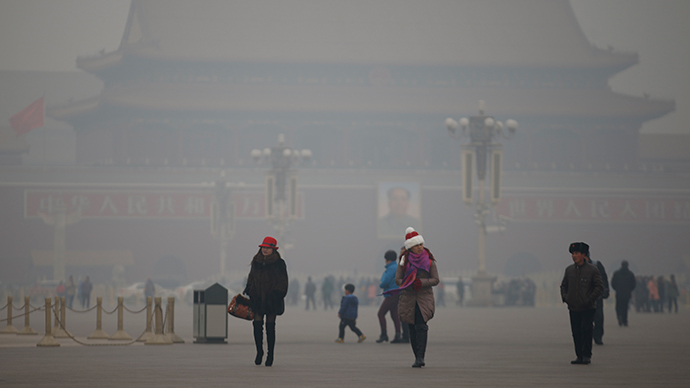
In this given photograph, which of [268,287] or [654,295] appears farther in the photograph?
[654,295]

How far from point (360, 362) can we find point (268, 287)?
124 cm

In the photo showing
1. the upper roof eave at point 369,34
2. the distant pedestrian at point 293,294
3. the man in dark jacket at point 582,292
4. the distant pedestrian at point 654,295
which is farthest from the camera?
the upper roof eave at point 369,34

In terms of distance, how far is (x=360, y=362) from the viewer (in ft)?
33.3

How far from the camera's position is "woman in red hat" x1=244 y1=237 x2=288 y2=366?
31.3ft

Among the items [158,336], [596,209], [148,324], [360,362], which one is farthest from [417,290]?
→ [596,209]

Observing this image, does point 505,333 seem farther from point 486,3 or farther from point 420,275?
point 486,3

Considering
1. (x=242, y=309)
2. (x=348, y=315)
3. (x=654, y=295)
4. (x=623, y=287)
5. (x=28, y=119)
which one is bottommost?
(x=654, y=295)

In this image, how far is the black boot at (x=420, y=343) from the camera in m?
9.34

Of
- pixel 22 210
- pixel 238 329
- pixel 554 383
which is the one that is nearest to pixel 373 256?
pixel 22 210

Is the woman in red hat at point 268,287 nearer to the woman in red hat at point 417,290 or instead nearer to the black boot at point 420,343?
the woman in red hat at point 417,290

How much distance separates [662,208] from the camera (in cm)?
4312

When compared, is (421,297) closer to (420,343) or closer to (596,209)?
(420,343)

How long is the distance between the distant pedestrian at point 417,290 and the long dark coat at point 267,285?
1023 mm

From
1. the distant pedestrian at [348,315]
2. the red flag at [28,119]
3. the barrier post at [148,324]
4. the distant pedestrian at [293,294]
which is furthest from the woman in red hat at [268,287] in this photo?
the red flag at [28,119]
